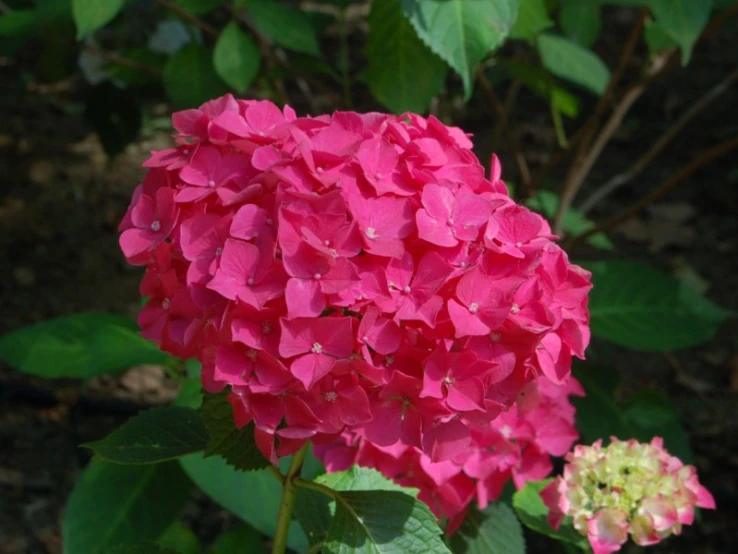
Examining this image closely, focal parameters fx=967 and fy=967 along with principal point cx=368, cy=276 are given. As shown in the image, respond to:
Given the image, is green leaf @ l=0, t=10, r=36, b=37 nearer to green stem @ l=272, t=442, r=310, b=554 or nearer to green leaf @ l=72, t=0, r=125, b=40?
green leaf @ l=72, t=0, r=125, b=40

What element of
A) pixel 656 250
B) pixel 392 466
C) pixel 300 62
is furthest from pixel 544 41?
pixel 392 466

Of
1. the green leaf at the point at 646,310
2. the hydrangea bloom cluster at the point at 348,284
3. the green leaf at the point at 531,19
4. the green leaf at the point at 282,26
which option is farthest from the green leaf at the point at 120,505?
the green leaf at the point at 531,19

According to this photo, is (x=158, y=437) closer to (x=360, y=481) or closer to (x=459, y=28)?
(x=360, y=481)

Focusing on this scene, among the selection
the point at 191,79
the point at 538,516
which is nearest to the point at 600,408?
the point at 538,516

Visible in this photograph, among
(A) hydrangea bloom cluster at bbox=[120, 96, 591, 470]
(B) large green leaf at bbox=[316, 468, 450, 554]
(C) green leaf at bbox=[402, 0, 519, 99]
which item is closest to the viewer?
(A) hydrangea bloom cluster at bbox=[120, 96, 591, 470]

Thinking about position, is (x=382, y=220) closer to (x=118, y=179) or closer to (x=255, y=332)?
(x=255, y=332)

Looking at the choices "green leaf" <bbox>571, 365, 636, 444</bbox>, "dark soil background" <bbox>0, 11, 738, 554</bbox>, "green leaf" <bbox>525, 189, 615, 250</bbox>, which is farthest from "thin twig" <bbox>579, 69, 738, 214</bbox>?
"green leaf" <bbox>571, 365, 636, 444</bbox>
